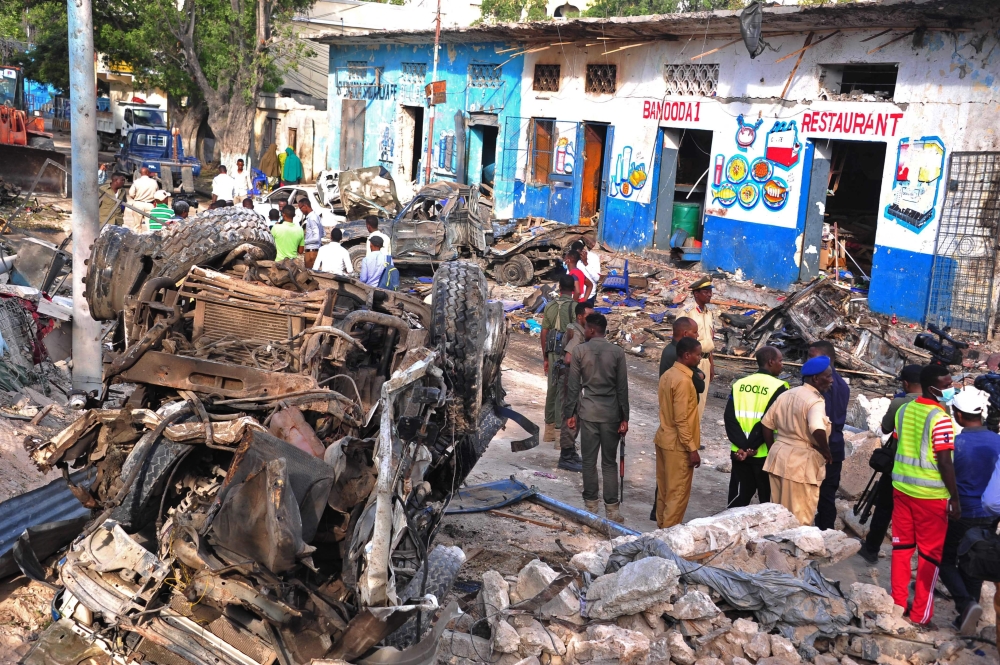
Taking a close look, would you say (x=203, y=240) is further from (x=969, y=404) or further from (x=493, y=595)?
(x=969, y=404)

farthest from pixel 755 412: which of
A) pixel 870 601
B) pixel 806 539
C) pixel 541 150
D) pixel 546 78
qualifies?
A: pixel 546 78

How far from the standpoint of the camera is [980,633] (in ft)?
19.1

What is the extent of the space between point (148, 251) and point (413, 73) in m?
21.2

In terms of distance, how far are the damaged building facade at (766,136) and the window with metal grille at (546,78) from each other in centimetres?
4

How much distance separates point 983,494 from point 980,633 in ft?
2.80

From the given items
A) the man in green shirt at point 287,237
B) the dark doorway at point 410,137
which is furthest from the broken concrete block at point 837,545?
the dark doorway at point 410,137

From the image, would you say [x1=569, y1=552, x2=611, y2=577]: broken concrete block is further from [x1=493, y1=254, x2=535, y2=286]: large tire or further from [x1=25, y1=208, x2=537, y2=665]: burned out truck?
[x1=493, y1=254, x2=535, y2=286]: large tire

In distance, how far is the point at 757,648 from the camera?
521 centimetres

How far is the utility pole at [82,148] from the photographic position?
893 cm

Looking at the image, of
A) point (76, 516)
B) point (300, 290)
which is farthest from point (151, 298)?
point (76, 516)

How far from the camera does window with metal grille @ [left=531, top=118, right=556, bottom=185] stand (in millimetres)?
22312

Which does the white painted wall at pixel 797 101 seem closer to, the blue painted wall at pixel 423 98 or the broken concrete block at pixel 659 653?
the blue painted wall at pixel 423 98

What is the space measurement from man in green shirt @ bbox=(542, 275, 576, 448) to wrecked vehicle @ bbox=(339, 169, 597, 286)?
688 centimetres

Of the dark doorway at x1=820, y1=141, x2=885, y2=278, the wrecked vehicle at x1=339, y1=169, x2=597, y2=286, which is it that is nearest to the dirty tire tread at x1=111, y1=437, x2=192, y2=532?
the wrecked vehicle at x1=339, y1=169, x2=597, y2=286
